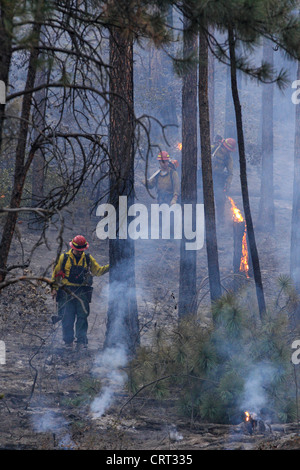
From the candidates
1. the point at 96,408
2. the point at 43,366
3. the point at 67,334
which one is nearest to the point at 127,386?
the point at 96,408

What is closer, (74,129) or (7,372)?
(7,372)

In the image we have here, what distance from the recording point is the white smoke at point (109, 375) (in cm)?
733

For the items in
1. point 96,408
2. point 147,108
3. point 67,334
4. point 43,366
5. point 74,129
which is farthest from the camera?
point 147,108

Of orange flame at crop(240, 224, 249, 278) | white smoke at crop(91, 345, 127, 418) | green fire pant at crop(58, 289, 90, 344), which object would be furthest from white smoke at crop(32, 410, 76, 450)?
orange flame at crop(240, 224, 249, 278)

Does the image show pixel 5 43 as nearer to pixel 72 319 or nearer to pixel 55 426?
pixel 55 426

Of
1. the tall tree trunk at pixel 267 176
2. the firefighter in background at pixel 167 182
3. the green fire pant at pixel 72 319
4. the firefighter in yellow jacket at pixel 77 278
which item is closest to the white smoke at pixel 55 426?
the firefighter in yellow jacket at pixel 77 278

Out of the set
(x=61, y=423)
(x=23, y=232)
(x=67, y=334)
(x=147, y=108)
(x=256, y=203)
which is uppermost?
(x=147, y=108)

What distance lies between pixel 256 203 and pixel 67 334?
12901 mm

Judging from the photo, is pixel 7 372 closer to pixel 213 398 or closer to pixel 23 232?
pixel 213 398

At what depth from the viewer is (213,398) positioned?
683 cm

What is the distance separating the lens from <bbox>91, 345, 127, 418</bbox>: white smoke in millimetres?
7325

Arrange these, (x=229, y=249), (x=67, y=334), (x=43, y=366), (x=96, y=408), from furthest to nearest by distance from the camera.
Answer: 1. (x=229, y=249)
2. (x=67, y=334)
3. (x=43, y=366)
4. (x=96, y=408)

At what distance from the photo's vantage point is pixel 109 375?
844cm

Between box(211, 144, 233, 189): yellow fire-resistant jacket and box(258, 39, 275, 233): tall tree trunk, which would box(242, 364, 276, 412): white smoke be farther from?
box(258, 39, 275, 233): tall tree trunk
